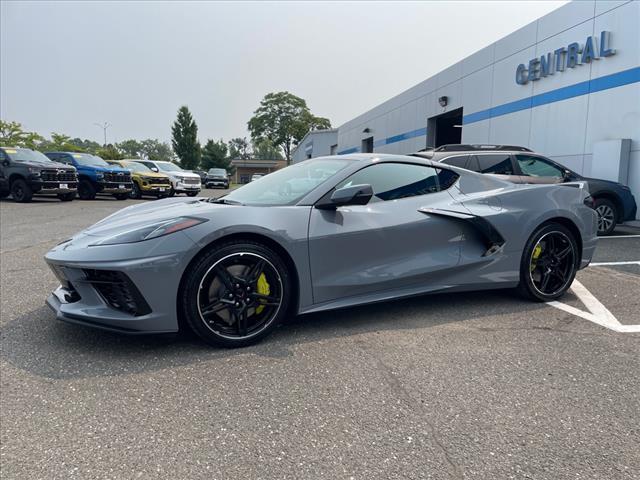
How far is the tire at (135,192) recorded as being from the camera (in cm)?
1966

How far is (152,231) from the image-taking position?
2916 mm

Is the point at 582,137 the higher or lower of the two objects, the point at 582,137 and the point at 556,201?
the higher

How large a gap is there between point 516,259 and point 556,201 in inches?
27.3

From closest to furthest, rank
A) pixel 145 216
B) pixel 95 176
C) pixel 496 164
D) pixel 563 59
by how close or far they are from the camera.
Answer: pixel 145 216 → pixel 496 164 → pixel 563 59 → pixel 95 176

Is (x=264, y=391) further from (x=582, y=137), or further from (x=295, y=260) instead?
(x=582, y=137)

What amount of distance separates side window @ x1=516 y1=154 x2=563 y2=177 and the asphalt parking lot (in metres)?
4.76

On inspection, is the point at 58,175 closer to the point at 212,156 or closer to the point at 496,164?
the point at 496,164

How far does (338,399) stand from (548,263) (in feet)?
8.91

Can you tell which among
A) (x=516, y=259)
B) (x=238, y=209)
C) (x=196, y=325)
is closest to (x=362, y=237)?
(x=238, y=209)

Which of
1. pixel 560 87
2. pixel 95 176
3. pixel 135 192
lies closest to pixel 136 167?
pixel 135 192

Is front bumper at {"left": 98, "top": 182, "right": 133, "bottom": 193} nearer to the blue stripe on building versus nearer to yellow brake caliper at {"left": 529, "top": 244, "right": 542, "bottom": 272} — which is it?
the blue stripe on building

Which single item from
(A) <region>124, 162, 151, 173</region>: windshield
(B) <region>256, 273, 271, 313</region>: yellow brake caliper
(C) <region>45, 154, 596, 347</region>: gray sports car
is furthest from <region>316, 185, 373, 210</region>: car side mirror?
(A) <region>124, 162, 151, 173</region>: windshield

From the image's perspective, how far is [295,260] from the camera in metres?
3.15

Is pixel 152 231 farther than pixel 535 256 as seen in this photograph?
No
